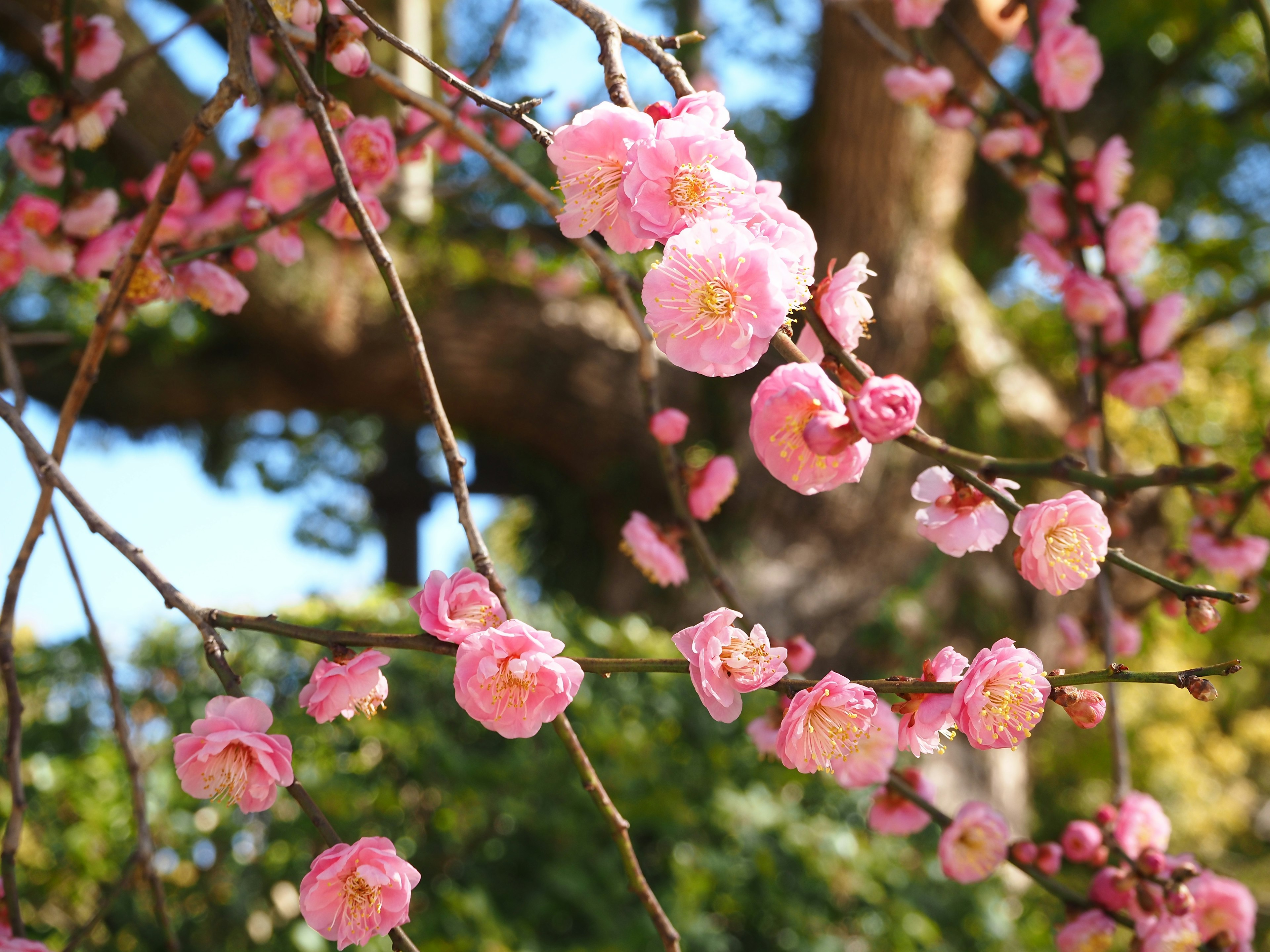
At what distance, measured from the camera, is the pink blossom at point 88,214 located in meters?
1.12

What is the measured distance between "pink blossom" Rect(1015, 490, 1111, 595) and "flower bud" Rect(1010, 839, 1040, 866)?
0.46 m

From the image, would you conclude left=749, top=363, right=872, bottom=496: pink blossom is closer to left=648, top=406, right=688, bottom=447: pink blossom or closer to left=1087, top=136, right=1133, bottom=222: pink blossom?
left=648, top=406, right=688, bottom=447: pink blossom

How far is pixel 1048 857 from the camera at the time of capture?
3.23ft

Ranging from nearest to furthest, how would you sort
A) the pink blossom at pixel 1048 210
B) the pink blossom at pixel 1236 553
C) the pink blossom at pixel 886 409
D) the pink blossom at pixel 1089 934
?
the pink blossom at pixel 886 409 < the pink blossom at pixel 1089 934 < the pink blossom at pixel 1236 553 < the pink blossom at pixel 1048 210

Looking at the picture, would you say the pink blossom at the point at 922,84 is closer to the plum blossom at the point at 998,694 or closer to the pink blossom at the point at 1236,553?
the pink blossom at the point at 1236,553

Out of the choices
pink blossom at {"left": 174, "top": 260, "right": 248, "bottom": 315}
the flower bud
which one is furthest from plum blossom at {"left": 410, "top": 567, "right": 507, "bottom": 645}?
the flower bud

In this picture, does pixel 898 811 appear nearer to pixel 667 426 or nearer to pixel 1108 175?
pixel 667 426

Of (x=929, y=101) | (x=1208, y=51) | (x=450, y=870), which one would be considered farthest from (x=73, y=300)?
(x=1208, y=51)

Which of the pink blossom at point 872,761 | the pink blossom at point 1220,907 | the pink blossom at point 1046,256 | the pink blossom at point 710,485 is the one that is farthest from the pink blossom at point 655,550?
the pink blossom at point 1046,256

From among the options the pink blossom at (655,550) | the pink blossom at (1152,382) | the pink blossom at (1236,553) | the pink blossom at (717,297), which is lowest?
the pink blossom at (1236,553)

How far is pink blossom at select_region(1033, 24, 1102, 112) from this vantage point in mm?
1307

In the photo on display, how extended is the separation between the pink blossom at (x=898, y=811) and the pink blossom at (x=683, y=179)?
0.66 metres

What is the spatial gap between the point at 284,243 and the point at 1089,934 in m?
1.13

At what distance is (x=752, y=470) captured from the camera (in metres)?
2.98
